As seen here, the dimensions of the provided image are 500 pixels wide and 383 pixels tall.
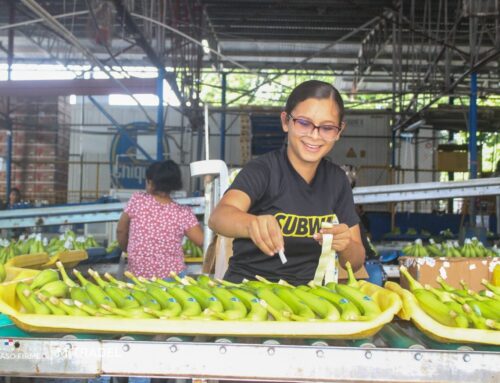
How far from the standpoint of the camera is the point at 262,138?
1580 centimetres

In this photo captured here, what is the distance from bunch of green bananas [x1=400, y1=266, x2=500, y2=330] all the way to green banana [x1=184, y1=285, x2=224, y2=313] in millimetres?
703

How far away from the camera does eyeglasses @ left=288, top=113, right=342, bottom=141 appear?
248 centimetres

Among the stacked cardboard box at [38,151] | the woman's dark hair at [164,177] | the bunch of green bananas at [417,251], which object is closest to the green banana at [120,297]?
the woman's dark hair at [164,177]

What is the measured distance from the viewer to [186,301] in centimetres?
214

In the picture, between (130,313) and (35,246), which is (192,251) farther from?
(130,313)

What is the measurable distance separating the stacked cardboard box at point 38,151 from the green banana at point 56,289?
16.0 metres

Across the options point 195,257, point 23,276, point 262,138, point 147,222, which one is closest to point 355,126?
point 262,138

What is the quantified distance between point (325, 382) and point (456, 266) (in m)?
2.76

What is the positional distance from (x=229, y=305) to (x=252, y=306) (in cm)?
11

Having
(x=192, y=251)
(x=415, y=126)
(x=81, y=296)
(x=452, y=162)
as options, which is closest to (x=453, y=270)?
(x=81, y=296)

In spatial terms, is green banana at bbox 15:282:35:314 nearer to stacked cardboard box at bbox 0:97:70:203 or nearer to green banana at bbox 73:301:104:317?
green banana at bbox 73:301:104:317

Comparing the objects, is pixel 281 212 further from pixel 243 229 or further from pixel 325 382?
pixel 325 382

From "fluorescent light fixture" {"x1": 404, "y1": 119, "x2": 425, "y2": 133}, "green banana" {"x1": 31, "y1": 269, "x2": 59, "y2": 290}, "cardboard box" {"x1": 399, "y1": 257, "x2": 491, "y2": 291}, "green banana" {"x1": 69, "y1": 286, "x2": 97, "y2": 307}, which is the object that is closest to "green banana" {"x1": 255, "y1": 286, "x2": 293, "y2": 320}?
"green banana" {"x1": 69, "y1": 286, "x2": 97, "y2": 307}

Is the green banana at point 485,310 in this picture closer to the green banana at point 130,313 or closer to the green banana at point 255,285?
the green banana at point 255,285
